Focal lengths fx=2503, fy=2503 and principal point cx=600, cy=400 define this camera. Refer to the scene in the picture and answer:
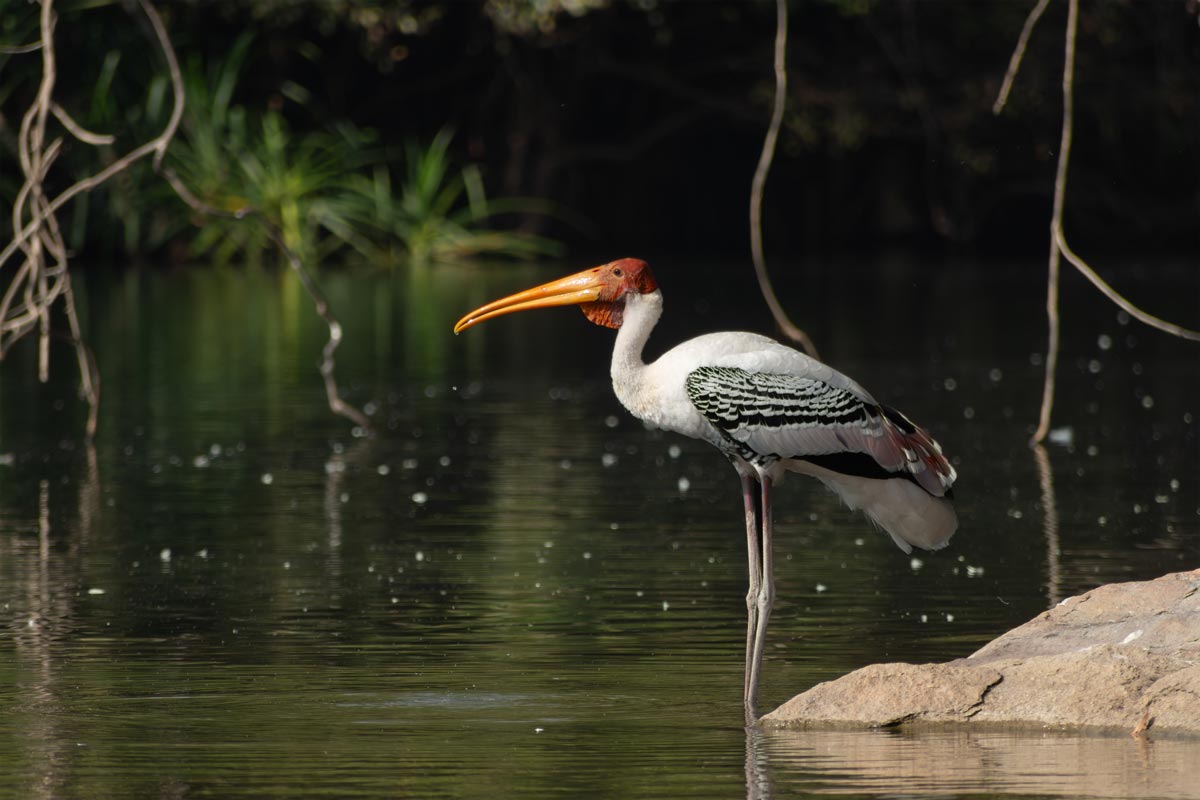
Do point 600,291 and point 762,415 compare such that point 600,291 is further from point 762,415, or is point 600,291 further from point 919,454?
point 919,454

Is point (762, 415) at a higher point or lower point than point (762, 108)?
lower

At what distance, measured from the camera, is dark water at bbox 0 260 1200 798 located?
6219mm

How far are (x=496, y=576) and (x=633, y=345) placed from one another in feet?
7.71

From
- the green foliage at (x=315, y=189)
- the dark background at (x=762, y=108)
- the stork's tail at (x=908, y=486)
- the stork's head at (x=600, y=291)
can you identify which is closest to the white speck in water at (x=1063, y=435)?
the stork's tail at (x=908, y=486)

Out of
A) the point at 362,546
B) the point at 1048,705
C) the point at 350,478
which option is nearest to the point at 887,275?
the point at 350,478

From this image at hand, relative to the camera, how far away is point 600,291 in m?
7.46

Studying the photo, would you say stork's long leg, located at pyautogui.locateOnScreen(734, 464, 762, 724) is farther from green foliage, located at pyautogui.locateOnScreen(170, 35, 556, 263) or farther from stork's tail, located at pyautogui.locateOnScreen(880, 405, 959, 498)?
green foliage, located at pyautogui.locateOnScreen(170, 35, 556, 263)

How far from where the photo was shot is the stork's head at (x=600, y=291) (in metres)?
7.45

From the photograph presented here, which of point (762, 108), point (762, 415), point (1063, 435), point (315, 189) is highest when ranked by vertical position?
point (762, 108)

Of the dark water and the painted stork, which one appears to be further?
the painted stork

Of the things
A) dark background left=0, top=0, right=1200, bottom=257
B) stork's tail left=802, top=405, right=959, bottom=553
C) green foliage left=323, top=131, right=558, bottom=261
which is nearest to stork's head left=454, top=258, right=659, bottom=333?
stork's tail left=802, top=405, right=959, bottom=553

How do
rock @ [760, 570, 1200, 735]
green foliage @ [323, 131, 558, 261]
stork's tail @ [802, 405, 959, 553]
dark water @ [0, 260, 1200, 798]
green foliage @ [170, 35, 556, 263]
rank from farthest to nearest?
green foliage @ [323, 131, 558, 261] < green foliage @ [170, 35, 556, 263] < stork's tail @ [802, 405, 959, 553] < rock @ [760, 570, 1200, 735] < dark water @ [0, 260, 1200, 798]

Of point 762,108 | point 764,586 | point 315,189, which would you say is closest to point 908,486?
point 764,586

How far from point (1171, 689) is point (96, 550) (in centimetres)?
522
